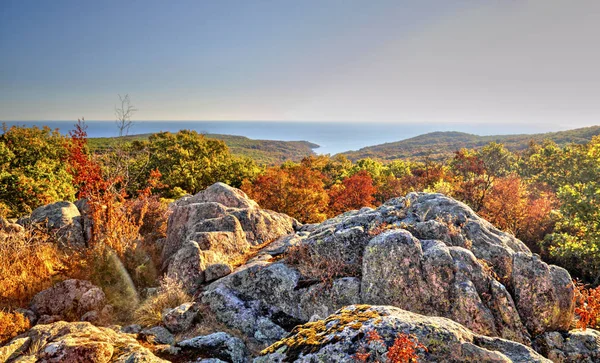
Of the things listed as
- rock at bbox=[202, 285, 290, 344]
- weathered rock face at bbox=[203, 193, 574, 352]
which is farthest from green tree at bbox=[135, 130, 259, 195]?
rock at bbox=[202, 285, 290, 344]

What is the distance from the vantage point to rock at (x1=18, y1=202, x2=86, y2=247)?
12781 millimetres

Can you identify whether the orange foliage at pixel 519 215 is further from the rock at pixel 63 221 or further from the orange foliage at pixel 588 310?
the rock at pixel 63 221

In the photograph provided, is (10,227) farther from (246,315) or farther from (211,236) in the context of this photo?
(246,315)

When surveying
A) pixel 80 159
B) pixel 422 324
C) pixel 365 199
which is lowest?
pixel 365 199


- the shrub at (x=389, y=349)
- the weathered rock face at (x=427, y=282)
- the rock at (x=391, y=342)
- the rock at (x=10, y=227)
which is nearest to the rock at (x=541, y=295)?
the weathered rock face at (x=427, y=282)

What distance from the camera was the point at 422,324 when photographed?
434 cm

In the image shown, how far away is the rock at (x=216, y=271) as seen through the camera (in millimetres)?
9570

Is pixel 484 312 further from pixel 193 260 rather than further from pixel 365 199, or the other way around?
pixel 365 199

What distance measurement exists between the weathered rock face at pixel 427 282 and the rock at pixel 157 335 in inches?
50.5

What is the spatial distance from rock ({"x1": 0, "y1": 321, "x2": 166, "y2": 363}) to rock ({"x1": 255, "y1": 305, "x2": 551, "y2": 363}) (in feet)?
8.62

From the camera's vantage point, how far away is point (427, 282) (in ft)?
23.2

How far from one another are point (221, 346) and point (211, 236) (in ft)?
18.1

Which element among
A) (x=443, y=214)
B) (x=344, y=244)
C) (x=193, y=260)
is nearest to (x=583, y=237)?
(x=443, y=214)

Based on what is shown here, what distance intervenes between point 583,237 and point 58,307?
27715 millimetres
